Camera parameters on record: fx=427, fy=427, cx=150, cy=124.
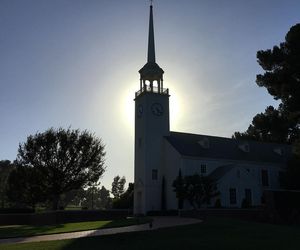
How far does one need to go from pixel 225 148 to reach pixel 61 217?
24589 millimetres

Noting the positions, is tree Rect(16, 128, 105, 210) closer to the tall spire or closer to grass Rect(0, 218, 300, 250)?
the tall spire

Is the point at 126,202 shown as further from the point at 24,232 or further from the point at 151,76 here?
the point at 24,232

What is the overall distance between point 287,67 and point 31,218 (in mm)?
27888

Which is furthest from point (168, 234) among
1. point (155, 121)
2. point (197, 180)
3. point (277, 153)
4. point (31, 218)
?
point (277, 153)

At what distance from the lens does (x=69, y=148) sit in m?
47.7

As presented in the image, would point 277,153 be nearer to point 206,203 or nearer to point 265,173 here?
point 265,173

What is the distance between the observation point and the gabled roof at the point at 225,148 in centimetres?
4869

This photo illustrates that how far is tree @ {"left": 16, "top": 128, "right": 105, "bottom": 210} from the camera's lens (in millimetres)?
46969

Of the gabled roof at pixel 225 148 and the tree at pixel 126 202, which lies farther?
the tree at pixel 126 202

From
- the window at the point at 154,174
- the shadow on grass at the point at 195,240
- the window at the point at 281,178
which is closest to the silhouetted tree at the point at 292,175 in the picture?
the window at the point at 281,178

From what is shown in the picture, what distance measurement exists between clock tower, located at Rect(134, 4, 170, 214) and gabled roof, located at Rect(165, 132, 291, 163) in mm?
1885

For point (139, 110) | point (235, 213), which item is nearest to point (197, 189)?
point (235, 213)

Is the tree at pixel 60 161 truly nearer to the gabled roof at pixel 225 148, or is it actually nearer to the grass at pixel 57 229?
the gabled roof at pixel 225 148

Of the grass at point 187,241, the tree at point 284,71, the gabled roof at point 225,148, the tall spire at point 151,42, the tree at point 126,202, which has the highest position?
the tall spire at point 151,42
